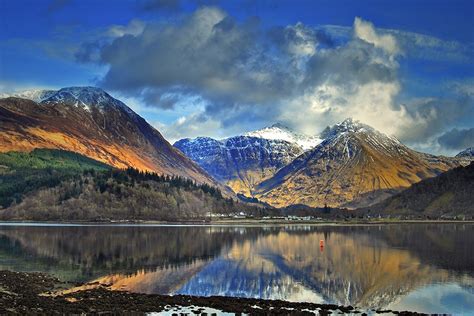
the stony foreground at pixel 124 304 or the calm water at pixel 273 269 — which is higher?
the calm water at pixel 273 269

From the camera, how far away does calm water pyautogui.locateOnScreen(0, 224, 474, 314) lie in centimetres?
7219

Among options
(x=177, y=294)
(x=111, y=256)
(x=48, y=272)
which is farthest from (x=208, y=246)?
(x=177, y=294)

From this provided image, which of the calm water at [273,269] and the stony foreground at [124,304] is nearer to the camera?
the stony foreground at [124,304]

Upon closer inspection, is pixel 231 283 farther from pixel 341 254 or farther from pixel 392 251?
pixel 392 251

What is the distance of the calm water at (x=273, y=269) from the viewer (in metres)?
72.2

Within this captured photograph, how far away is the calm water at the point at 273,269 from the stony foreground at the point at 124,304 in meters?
5.65

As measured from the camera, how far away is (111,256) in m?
112

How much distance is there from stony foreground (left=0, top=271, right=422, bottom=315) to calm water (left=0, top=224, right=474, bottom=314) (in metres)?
5.65

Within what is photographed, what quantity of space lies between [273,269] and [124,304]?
137 feet

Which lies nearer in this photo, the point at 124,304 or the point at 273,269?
the point at 124,304

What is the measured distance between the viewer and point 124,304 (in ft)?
199

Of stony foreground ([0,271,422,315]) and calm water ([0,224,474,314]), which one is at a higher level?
calm water ([0,224,474,314])

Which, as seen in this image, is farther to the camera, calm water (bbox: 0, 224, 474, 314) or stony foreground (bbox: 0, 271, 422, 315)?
calm water (bbox: 0, 224, 474, 314)

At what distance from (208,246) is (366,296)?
7405 centimetres
